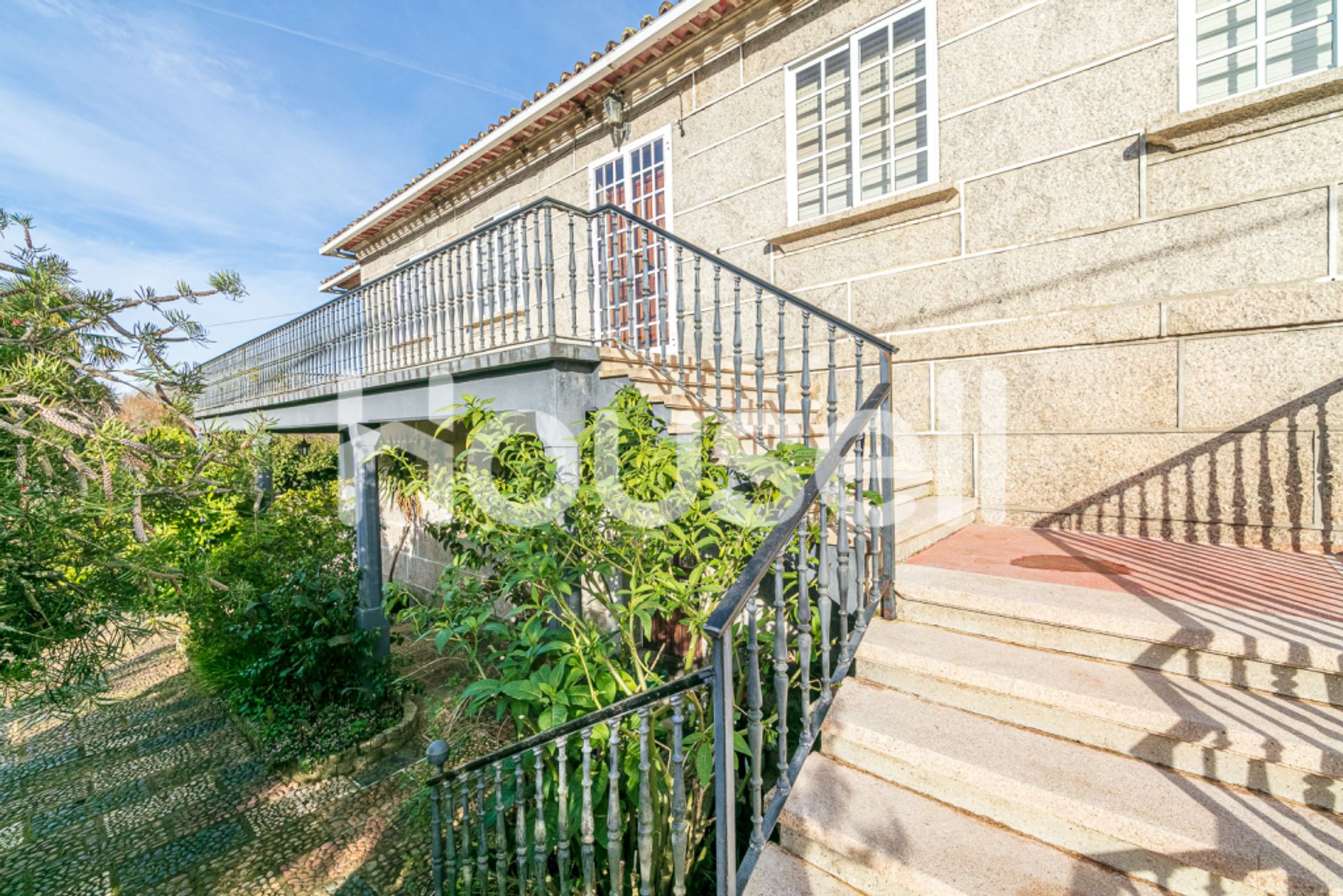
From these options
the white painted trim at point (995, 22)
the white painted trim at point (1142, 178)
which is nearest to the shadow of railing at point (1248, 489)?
the white painted trim at point (1142, 178)

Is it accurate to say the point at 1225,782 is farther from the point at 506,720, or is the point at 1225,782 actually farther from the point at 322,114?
the point at 322,114

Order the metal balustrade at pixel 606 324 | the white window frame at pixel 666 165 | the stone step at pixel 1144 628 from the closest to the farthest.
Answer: the stone step at pixel 1144 628
the metal balustrade at pixel 606 324
the white window frame at pixel 666 165

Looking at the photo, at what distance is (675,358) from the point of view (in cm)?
492

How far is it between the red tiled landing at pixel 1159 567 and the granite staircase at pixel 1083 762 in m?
0.20

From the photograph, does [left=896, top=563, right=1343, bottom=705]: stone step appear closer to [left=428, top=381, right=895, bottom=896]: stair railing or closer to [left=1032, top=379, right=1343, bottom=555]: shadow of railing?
[left=428, top=381, right=895, bottom=896]: stair railing

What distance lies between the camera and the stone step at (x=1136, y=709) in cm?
179

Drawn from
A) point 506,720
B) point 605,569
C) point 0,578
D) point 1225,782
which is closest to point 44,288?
point 0,578

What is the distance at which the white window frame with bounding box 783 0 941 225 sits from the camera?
4.59m

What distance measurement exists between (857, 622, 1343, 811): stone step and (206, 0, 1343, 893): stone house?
3 cm

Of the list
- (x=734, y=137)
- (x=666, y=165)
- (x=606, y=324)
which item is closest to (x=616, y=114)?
(x=666, y=165)

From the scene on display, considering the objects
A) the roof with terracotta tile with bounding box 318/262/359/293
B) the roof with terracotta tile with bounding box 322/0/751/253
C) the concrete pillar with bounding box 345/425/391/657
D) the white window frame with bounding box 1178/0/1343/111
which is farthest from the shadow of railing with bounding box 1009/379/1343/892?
the roof with terracotta tile with bounding box 318/262/359/293

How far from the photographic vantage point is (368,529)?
19.0ft

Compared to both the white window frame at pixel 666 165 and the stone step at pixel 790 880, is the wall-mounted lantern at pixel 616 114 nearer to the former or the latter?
the white window frame at pixel 666 165

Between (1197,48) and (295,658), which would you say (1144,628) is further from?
(295,658)
